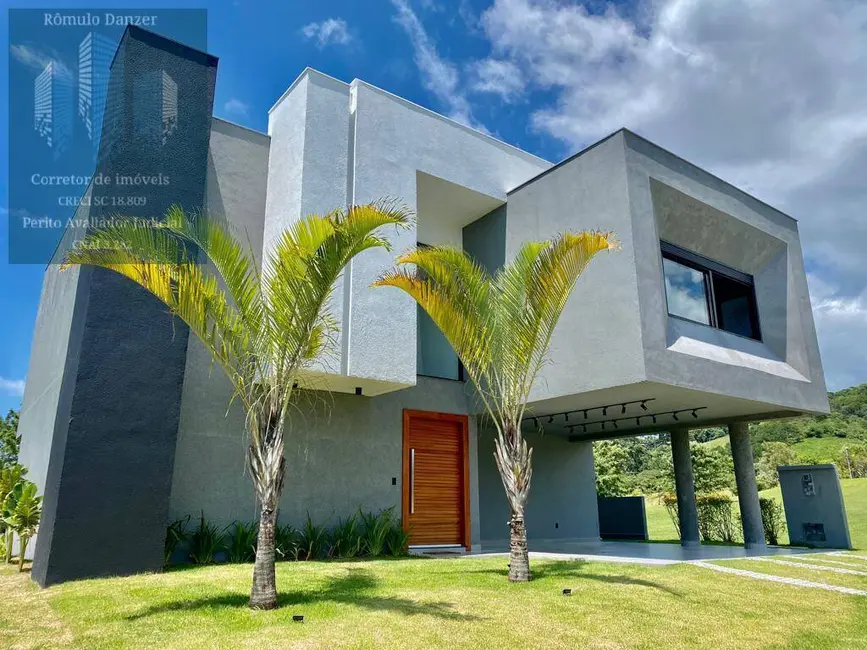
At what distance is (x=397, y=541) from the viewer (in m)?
10.6

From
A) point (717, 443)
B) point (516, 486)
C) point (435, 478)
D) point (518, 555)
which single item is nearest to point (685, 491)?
point (435, 478)

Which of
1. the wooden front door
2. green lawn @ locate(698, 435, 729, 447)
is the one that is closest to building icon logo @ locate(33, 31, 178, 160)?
the wooden front door

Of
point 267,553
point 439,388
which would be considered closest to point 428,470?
point 439,388

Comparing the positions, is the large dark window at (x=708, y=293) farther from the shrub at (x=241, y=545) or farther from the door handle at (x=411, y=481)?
the shrub at (x=241, y=545)

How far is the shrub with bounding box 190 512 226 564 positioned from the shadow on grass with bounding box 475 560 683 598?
13.4 feet

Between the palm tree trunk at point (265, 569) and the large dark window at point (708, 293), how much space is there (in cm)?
801

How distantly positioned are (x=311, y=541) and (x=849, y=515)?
23.4 meters

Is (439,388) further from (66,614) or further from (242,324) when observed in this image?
(66,614)

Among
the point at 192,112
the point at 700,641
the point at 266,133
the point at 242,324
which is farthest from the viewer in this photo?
the point at 266,133

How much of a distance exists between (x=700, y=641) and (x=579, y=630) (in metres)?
1.03

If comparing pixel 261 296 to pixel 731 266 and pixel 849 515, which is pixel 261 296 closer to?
pixel 731 266

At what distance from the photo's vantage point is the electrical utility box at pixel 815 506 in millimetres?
13477

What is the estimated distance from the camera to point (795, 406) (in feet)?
38.0

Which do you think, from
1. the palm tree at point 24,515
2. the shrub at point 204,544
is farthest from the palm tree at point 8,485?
the shrub at point 204,544
